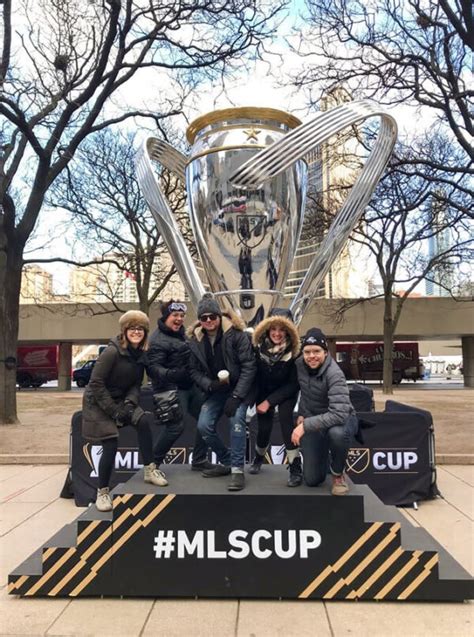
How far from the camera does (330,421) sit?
12.9 feet

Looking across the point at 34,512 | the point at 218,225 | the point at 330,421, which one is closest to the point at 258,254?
the point at 218,225

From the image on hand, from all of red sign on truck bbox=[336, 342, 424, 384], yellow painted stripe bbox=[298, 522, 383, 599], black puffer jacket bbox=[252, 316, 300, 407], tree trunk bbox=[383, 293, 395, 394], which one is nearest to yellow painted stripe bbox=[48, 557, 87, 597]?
yellow painted stripe bbox=[298, 522, 383, 599]

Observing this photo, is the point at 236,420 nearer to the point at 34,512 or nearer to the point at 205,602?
the point at 205,602

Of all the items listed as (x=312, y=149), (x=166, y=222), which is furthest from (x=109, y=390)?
(x=166, y=222)

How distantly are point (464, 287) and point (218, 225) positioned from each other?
25.3 meters

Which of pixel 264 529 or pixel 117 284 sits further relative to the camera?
pixel 117 284

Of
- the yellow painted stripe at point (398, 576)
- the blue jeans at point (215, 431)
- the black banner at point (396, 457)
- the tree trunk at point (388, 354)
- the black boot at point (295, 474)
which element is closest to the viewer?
the yellow painted stripe at point (398, 576)

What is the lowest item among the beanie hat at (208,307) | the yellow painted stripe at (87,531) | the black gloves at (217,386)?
the yellow painted stripe at (87,531)

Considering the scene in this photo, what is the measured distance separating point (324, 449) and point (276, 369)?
715mm

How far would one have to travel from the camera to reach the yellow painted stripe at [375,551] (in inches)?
139

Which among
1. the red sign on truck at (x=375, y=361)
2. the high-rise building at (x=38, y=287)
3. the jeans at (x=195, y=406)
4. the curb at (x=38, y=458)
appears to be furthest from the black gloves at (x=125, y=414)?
the red sign on truck at (x=375, y=361)

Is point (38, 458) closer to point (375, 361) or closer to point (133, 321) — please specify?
point (133, 321)

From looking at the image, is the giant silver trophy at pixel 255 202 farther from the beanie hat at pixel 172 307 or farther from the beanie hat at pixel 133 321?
the beanie hat at pixel 133 321

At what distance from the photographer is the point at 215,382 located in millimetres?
4305
